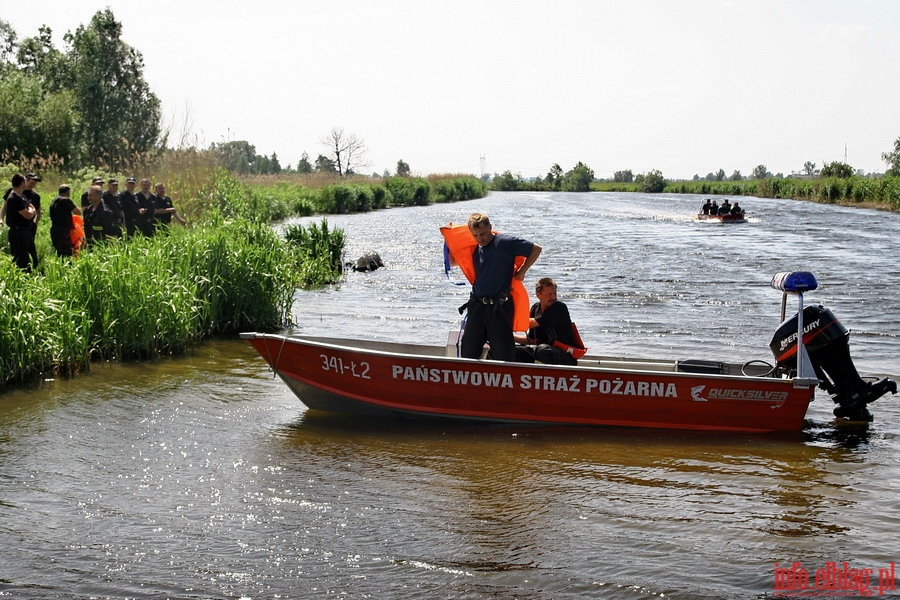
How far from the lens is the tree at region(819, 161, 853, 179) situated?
81.5 m

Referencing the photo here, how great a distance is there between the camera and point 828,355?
9.07m

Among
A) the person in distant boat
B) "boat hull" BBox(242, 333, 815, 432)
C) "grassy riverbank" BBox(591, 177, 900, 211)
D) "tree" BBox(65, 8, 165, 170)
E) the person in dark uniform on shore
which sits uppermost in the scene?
"tree" BBox(65, 8, 165, 170)

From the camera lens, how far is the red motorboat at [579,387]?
8.84m

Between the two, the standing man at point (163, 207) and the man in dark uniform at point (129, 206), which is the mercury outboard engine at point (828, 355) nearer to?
the man in dark uniform at point (129, 206)

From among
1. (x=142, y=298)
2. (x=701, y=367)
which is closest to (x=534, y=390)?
(x=701, y=367)

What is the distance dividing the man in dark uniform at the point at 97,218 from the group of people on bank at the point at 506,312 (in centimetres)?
850

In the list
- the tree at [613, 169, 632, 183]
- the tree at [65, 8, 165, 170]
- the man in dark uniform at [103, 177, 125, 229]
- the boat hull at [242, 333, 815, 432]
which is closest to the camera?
the boat hull at [242, 333, 815, 432]

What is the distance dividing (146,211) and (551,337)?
1000 cm

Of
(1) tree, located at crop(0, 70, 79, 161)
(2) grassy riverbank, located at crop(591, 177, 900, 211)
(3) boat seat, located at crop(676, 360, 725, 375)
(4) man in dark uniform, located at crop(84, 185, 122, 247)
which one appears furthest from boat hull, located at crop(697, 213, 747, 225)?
(3) boat seat, located at crop(676, 360, 725, 375)

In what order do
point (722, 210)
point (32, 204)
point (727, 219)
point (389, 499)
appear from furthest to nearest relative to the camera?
point (722, 210)
point (727, 219)
point (32, 204)
point (389, 499)

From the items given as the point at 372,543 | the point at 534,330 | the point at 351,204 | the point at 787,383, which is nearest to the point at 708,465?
the point at 787,383

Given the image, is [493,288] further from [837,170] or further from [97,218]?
[837,170]

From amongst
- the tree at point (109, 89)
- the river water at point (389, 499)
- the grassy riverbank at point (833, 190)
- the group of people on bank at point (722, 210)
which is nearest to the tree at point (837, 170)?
the grassy riverbank at point (833, 190)

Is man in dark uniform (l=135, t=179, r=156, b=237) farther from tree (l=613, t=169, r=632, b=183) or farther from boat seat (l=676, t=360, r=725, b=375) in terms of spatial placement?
tree (l=613, t=169, r=632, b=183)
